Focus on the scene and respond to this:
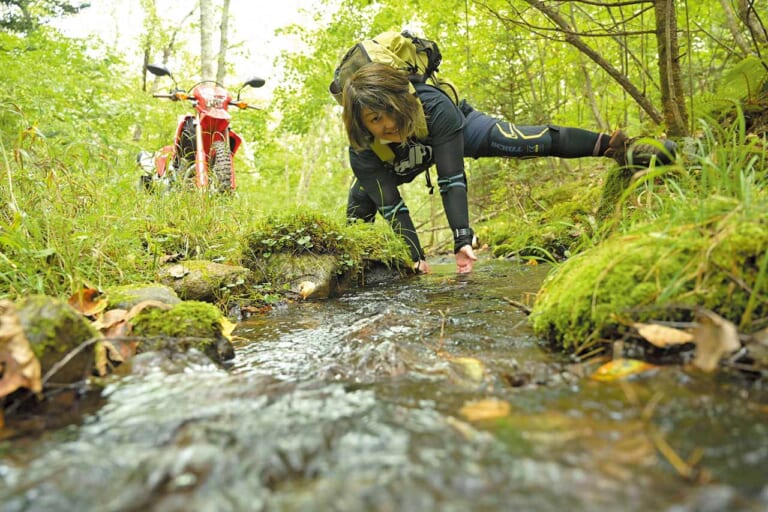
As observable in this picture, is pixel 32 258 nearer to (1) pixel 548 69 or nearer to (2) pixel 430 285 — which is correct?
(2) pixel 430 285

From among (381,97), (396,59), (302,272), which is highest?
(396,59)

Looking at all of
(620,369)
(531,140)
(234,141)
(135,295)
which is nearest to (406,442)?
(620,369)

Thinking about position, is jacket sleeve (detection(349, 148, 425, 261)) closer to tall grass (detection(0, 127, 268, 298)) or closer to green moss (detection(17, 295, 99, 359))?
tall grass (detection(0, 127, 268, 298))

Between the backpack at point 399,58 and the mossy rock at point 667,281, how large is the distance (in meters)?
2.35

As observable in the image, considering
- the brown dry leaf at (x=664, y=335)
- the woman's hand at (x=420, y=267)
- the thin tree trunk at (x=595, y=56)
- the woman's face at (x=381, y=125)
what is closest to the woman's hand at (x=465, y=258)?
the woman's hand at (x=420, y=267)

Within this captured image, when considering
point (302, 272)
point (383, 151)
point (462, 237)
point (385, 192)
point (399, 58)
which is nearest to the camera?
point (302, 272)

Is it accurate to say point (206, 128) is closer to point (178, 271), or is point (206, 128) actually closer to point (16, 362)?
point (178, 271)

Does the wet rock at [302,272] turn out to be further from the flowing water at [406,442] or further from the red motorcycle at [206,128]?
the red motorcycle at [206,128]

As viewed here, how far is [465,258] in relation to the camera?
356cm

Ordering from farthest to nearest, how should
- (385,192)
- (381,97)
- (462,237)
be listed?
(385,192) < (462,237) < (381,97)

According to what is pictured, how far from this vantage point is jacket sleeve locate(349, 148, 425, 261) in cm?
396

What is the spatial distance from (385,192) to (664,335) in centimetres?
309

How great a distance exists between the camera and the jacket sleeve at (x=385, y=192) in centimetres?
396

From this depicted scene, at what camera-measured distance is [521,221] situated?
18.9 ft
